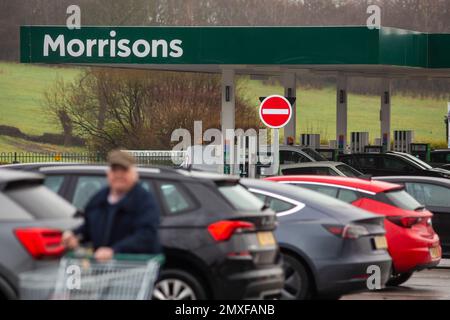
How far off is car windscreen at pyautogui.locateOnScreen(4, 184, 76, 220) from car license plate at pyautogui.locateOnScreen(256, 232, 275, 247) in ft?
8.03

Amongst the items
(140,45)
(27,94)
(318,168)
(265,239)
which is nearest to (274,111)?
(318,168)

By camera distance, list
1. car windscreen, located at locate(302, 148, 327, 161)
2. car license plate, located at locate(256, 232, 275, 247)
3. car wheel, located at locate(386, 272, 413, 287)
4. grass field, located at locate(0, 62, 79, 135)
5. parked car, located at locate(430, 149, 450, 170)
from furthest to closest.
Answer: grass field, located at locate(0, 62, 79, 135)
parked car, located at locate(430, 149, 450, 170)
car windscreen, located at locate(302, 148, 327, 161)
car wheel, located at locate(386, 272, 413, 287)
car license plate, located at locate(256, 232, 275, 247)

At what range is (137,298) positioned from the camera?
864 cm

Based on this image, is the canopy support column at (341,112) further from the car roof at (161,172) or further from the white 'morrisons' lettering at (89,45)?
the car roof at (161,172)

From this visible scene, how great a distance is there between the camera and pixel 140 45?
33.9m

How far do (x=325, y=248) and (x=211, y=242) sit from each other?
2.52 meters

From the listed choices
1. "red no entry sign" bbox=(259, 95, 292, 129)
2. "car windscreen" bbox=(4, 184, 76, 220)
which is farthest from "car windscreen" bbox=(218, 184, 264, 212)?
"red no entry sign" bbox=(259, 95, 292, 129)

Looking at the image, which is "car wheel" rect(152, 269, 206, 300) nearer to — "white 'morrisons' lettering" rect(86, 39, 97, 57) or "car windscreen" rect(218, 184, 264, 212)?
"car windscreen" rect(218, 184, 264, 212)

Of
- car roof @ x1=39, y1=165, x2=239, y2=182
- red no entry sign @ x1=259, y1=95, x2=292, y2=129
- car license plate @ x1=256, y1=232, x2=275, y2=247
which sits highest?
red no entry sign @ x1=259, y1=95, x2=292, y2=129

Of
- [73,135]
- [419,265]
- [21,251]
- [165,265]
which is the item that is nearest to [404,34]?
[419,265]

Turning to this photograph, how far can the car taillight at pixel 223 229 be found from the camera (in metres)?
11.3

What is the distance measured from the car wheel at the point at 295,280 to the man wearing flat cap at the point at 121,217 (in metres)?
4.45

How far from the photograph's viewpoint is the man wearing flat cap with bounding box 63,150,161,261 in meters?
9.05

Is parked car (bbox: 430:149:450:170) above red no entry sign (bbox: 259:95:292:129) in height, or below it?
below
